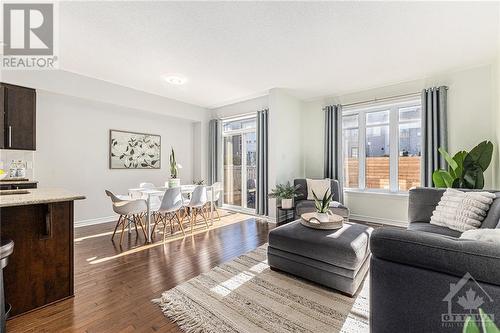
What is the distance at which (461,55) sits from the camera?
3221mm

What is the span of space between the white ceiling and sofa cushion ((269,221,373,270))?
7.35 feet

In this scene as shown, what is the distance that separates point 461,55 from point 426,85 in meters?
0.74

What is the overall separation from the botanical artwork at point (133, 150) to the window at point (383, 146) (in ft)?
14.4

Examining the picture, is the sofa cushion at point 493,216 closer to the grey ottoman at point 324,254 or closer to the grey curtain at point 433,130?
the grey ottoman at point 324,254

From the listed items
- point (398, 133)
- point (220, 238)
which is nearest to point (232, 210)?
point (220, 238)

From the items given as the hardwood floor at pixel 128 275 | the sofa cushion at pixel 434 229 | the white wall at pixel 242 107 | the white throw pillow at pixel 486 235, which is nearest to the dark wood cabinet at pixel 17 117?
the hardwood floor at pixel 128 275

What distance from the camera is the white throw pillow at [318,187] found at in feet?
14.9

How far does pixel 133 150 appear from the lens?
16.3 ft

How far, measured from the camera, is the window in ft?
13.9

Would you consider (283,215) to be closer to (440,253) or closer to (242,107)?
(242,107)

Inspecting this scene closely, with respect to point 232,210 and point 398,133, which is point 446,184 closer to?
point 398,133

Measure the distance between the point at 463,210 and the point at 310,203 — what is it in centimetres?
216

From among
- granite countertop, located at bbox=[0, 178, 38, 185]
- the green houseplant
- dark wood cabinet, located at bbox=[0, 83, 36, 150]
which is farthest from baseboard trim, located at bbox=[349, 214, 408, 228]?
dark wood cabinet, located at bbox=[0, 83, 36, 150]

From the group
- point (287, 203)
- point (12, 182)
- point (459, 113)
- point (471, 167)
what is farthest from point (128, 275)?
point (459, 113)
